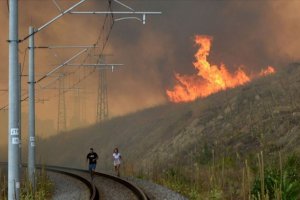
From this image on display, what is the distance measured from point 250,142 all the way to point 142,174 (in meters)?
9.34

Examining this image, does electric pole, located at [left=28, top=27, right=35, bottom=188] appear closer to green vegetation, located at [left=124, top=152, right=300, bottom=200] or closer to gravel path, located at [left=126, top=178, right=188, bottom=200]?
gravel path, located at [left=126, top=178, right=188, bottom=200]

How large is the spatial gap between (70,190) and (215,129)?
2591 centimetres

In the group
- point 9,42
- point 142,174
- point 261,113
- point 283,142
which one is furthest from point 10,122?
point 261,113

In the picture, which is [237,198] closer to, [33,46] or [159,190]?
[159,190]

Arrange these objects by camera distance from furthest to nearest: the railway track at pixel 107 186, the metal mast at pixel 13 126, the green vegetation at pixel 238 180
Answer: the railway track at pixel 107 186 < the green vegetation at pixel 238 180 < the metal mast at pixel 13 126

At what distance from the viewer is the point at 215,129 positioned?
4991 cm

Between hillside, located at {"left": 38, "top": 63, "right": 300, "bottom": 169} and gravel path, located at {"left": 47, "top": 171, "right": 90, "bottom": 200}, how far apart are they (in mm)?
2023

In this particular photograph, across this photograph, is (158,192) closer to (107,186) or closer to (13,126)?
(107,186)

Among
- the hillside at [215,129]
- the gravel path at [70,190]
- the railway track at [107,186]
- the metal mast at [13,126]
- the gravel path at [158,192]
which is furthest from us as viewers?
the hillside at [215,129]

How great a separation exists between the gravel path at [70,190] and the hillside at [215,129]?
2023 mm

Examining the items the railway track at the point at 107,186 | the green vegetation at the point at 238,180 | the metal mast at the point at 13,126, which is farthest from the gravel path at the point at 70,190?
the metal mast at the point at 13,126

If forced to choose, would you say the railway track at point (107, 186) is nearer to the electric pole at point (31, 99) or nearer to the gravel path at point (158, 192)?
the gravel path at point (158, 192)

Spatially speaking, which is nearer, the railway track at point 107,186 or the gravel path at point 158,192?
the gravel path at point 158,192

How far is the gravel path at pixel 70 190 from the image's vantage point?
23.0 meters
